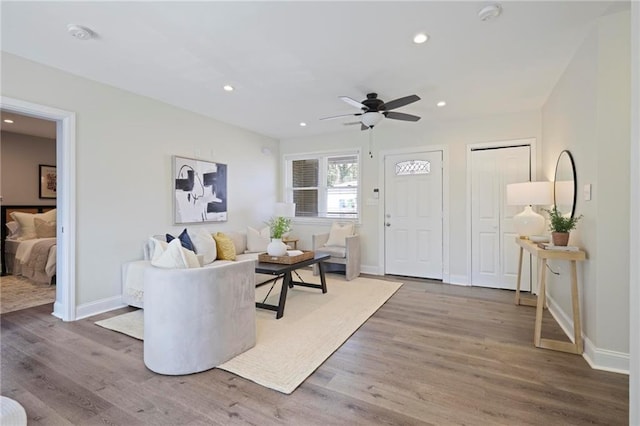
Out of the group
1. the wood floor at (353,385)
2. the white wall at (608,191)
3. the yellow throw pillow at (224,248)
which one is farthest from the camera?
the yellow throw pillow at (224,248)

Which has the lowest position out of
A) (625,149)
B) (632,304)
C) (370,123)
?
(632,304)

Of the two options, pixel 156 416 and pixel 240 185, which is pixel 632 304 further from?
pixel 240 185

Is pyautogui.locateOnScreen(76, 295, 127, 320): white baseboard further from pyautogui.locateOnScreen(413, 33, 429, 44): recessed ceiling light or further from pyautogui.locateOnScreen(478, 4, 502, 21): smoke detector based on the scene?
pyautogui.locateOnScreen(478, 4, 502, 21): smoke detector

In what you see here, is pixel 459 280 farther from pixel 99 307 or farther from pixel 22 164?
pixel 22 164

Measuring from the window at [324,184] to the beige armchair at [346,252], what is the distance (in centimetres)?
76

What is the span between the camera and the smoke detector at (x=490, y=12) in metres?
2.16

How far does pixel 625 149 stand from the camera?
→ 223 cm

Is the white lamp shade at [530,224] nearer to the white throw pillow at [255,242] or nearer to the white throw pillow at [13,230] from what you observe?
the white throw pillow at [255,242]

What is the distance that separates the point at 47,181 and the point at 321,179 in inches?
227

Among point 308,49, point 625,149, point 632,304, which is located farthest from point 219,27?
point 625,149

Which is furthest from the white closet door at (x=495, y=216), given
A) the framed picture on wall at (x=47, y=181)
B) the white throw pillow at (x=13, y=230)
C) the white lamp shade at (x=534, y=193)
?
the framed picture on wall at (x=47, y=181)

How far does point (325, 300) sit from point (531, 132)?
3.81 meters

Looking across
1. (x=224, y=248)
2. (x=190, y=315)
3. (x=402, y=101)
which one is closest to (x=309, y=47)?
(x=402, y=101)

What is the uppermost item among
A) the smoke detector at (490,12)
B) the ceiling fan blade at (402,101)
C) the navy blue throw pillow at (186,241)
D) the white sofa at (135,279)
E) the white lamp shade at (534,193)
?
the smoke detector at (490,12)
